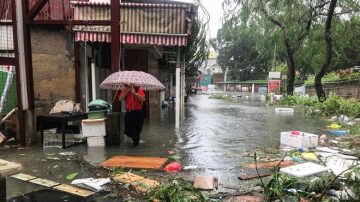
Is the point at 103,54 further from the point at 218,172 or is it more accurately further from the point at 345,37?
the point at 345,37

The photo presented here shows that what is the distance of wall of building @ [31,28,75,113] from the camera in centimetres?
1093

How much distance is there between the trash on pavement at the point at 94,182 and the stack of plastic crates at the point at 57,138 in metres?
3.26

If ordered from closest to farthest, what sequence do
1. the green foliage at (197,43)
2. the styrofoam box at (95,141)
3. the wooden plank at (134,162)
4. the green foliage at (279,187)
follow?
1. the green foliage at (279,187)
2. the wooden plank at (134,162)
3. the styrofoam box at (95,141)
4. the green foliage at (197,43)

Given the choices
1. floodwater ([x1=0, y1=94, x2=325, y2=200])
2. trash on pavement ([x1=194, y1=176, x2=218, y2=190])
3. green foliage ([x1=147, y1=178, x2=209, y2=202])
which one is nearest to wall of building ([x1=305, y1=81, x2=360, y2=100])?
floodwater ([x1=0, y1=94, x2=325, y2=200])

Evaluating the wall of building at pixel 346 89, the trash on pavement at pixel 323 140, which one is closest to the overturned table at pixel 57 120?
the trash on pavement at pixel 323 140

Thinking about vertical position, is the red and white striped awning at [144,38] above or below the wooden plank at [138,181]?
above

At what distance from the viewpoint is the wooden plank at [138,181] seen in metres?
5.43

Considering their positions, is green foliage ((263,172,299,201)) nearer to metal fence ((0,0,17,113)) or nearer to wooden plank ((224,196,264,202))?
wooden plank ((224,196,264,202))

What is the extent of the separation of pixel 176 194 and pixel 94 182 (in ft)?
5.21

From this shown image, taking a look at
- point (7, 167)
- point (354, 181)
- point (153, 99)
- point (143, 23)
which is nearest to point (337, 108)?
point (153, 99)

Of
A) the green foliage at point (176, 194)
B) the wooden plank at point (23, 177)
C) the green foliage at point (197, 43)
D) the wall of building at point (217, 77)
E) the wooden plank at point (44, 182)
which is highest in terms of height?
the green foliage at point (197, 43)

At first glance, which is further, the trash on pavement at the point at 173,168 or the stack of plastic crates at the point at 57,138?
the stack of plastic crates at the point at 57,138

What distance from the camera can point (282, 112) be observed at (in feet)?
62.5

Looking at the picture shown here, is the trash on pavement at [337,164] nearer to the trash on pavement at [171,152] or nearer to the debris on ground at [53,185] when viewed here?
the trash on pavement at [171,152]
